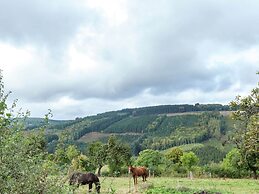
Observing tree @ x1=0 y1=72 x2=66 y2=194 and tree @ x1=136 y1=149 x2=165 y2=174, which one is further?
tree @ x1=136 y1=149 x2=165 y2=174

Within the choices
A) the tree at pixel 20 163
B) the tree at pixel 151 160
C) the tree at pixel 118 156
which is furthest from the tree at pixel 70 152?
the tree at pixel 151 160

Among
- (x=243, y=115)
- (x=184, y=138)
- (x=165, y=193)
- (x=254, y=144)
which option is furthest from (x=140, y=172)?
(x=184, y=138)

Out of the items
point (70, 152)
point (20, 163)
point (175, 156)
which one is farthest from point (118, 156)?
point (20, 163)

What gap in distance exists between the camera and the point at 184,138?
150m

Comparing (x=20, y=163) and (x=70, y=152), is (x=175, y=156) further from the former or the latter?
(x=20, y=163)

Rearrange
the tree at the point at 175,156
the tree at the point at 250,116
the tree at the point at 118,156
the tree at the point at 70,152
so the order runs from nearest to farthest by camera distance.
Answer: the tree at the point at 70,152
the tree at the point at 250,116
the tree at the point at 118,156
the tree at the point at 175,156

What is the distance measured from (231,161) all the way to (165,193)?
32269mm

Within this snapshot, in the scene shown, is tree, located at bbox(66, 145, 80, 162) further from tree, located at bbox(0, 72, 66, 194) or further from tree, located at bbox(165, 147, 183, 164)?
tree, located at bbox(165, 147, 183, 164)

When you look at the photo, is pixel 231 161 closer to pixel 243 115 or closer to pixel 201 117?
pixel 243 115

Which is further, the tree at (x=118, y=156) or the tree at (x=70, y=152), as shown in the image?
the tree at (x=118, y=156)

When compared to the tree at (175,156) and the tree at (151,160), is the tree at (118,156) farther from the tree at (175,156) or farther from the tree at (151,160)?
the tree at (175,156)

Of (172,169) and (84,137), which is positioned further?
(84,137)

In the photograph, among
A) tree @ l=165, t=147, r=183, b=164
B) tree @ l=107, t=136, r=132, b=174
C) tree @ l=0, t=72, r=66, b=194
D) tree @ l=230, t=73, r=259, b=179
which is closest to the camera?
tree @ l=0, t=72, r=66, b=194

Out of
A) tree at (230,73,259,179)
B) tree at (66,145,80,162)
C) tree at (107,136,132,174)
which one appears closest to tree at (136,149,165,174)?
tree at (107,136,132,174)
